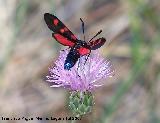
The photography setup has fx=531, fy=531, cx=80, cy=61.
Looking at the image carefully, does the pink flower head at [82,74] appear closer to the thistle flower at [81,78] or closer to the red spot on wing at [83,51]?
the thistle flower at [81,78]

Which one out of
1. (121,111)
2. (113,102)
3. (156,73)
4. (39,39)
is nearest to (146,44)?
(156,73)

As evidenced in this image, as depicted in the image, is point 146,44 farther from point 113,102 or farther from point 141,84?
point 113,102

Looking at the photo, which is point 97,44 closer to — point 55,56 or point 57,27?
point 57,27

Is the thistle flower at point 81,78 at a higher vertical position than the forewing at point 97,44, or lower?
lower

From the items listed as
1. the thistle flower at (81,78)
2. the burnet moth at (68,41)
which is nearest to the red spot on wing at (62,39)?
the burnet moth at (68,41)

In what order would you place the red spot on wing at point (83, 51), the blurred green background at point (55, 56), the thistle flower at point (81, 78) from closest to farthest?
the red spot on wing at point (83, 51) < the thistle flower at point (81, 78) < the blurred green background at point (55, 56)

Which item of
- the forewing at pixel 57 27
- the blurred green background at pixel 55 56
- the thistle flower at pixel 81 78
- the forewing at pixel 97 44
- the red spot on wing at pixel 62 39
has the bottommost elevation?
the thistle flower at pixel 81 78

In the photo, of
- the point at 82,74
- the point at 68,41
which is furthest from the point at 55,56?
the point at 68,41
